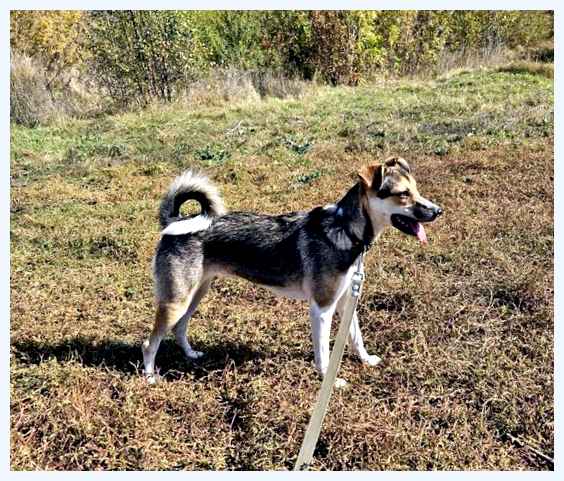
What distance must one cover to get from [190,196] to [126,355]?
160 cm

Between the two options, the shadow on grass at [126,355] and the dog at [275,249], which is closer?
the dog at [275,249]

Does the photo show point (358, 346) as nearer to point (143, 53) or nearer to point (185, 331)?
point (185, 331)

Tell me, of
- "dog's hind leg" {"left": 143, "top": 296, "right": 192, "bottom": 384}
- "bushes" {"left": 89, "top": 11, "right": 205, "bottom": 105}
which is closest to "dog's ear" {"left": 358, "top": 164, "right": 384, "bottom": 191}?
"dog's hind leg" {"left": 143, "top": 296, "right": 192, "bottom": 384}

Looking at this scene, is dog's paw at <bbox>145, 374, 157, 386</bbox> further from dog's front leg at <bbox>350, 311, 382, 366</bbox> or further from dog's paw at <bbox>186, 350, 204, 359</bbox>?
dog's front leg at <bbox>350, 311, 382, 366</bbox>

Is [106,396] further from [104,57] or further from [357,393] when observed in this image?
[104,57]

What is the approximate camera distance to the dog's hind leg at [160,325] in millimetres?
4207

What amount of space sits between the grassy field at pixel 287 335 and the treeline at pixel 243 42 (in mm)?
7290

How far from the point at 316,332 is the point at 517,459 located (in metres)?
1.63

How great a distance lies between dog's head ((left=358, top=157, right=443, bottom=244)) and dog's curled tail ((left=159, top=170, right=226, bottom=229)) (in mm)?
1266

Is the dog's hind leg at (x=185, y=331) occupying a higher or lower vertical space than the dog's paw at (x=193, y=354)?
higher

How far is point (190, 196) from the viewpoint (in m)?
4.29

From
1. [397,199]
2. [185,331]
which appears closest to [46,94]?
[185,331]

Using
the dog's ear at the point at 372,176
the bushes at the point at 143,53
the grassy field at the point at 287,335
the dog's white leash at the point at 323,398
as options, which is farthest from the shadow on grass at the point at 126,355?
the bushes at the point at 143,53

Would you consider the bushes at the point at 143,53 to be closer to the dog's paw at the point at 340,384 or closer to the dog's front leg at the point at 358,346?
the dog's front leg at the point at 358,346
